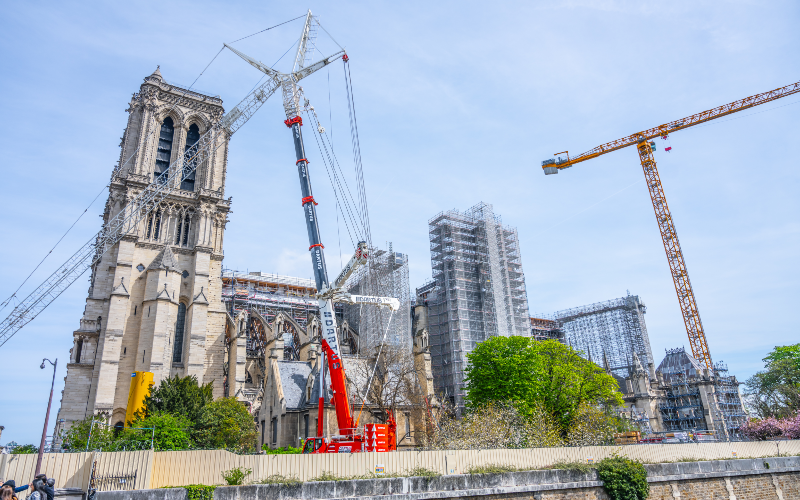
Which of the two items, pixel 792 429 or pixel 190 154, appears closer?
pixel 792 429

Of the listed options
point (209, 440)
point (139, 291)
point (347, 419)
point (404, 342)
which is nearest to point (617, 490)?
point (347, 419)

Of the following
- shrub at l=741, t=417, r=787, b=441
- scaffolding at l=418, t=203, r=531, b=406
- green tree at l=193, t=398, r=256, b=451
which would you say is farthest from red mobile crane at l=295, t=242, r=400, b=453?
shrub at l=741, t=417, r=787, b=441

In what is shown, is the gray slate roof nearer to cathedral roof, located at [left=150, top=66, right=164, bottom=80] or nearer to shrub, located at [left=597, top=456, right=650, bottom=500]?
shrub, located at [left=597, top=456, right=650, bottom=500]

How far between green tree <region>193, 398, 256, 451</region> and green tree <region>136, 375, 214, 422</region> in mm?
605

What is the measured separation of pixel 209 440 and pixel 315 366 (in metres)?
9.20

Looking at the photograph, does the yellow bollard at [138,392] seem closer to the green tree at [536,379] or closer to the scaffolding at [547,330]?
the green tree at [536,379]

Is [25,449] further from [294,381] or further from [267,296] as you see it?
[267,296]

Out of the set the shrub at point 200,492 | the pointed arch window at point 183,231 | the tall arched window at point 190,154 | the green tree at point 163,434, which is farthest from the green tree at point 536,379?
the tall arched window at point 190,154

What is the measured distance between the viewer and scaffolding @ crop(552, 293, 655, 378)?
78.6 m

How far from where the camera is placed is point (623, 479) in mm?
19594

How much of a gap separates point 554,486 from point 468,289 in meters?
38.7

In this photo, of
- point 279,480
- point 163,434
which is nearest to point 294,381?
point 163,434

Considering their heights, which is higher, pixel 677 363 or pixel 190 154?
pixel 190 154

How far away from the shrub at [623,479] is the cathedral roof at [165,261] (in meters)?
37.0
